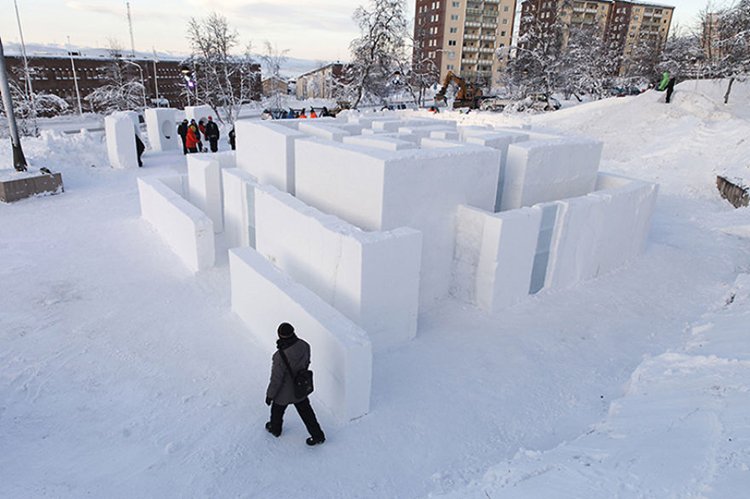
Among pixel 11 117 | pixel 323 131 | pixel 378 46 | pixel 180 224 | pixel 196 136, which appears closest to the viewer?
pixel 180 224

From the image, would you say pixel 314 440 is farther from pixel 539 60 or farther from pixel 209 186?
pixel 539 60

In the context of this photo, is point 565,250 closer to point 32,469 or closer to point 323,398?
point 323,398

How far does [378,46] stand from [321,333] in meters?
28.0

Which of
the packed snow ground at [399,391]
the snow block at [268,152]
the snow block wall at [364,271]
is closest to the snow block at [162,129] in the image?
the packed snow ground at [399,391]

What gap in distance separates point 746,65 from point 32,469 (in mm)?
26855

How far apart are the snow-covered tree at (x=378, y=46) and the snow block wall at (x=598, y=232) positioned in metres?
22.9

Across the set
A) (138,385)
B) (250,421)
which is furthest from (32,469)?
(250,421)

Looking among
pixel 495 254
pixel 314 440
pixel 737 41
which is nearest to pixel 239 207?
pixel 495 254

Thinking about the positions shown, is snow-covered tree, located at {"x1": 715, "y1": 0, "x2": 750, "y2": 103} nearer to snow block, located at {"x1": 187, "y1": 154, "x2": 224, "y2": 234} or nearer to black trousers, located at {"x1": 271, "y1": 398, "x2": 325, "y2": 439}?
snow block, located at {"x1": 187, "y1": 154, "x2": 224, "y2": 234}

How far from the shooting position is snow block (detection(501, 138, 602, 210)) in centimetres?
805

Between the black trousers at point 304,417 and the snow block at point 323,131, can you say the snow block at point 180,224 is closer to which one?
the snow block at point 323,131

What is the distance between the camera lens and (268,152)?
29.9ft

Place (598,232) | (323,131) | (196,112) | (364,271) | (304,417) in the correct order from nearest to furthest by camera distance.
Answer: (304,417)
(364,271)
(598,232)
(323,131)
(196,112)

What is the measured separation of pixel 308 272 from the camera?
6551 mm
